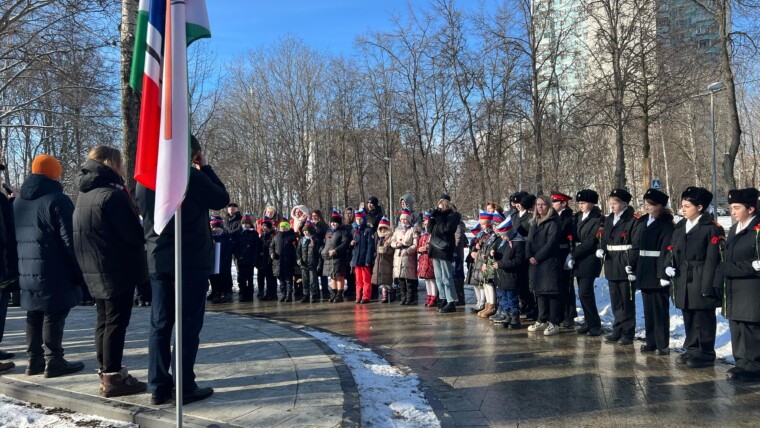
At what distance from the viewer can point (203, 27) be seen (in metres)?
4.21

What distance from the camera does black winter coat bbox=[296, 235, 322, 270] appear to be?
38.1ft

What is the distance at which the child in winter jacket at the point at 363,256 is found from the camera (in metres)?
11.4

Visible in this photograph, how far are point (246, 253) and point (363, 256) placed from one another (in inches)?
115

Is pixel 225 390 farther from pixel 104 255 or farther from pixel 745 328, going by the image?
pixel 745 328

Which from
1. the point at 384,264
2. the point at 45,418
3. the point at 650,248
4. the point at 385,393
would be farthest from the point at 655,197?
the point at 45,418

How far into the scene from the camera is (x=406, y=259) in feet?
35.4

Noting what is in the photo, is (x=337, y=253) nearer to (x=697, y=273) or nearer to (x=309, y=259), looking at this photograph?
(x=309, y=259)

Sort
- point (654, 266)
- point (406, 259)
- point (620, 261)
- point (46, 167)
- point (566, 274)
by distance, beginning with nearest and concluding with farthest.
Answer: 1. point (46, 167)
2. point (654, 266)
3. point (620, 261)
4. point (566, 274)
5. point (406, 259)

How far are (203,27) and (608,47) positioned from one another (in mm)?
21412

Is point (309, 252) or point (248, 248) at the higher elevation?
point (248, 248)

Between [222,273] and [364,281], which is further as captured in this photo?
[222,273]

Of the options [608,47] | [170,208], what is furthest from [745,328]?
[608,47]

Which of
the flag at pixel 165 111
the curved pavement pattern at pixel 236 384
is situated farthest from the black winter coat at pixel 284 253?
the flag at pixel 165 111

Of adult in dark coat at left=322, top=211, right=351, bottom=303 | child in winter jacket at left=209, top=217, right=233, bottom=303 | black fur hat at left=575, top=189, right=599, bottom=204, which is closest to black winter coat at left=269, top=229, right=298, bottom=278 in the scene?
adult in dark coat at left=322, top=211, right=351, bottom=303
